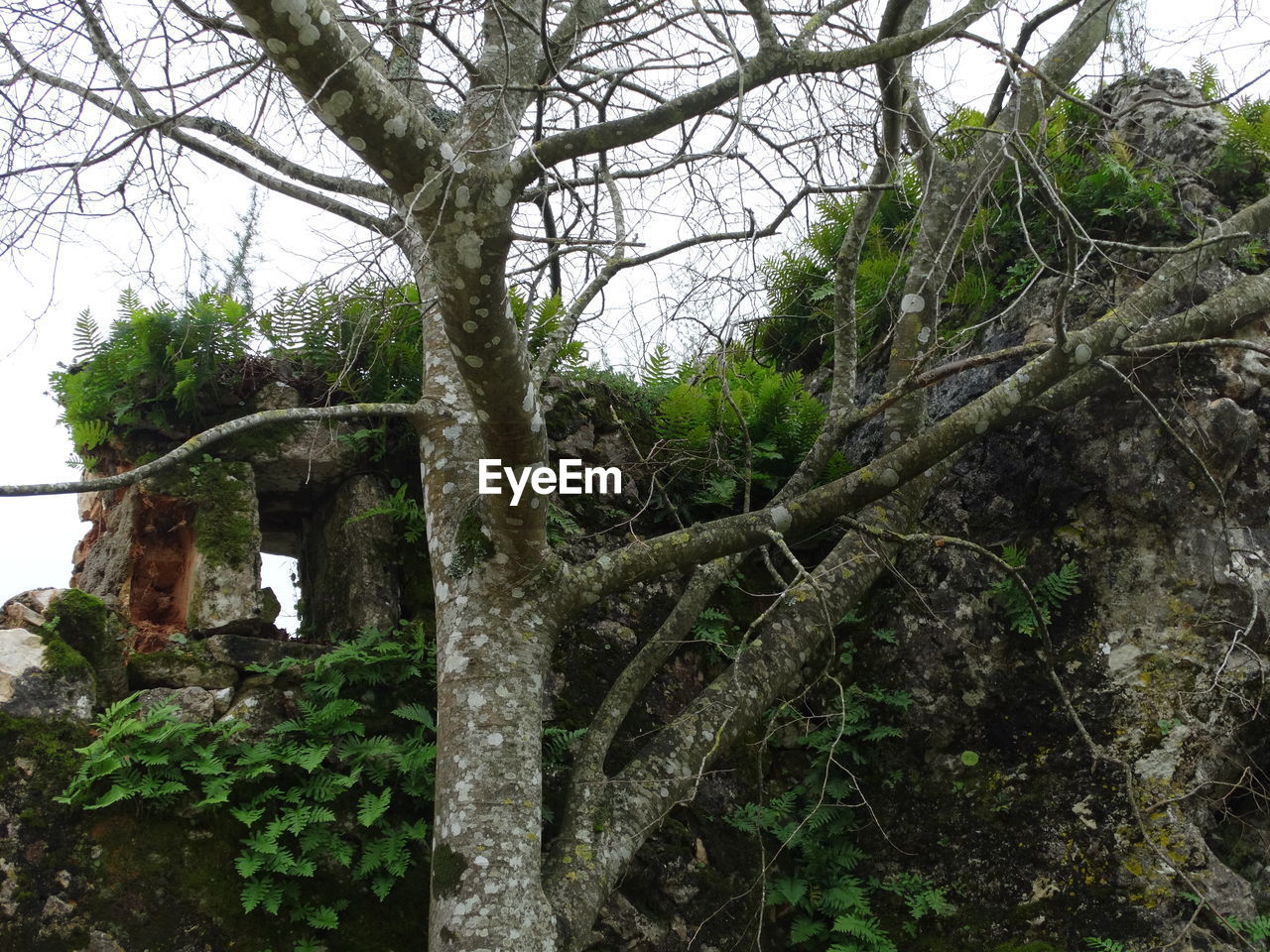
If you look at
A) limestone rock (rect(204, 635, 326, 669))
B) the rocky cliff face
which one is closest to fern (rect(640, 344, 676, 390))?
the rocky cliff face

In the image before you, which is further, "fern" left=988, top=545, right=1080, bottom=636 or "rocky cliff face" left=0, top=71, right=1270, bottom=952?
"fern" left=988, top=545, right=1080, bottom=636

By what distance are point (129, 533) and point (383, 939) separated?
2.77 m

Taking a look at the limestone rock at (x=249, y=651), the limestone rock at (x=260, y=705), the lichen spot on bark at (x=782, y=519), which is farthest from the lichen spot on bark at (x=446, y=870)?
the lichen spot on bark at (x=782, y=519)

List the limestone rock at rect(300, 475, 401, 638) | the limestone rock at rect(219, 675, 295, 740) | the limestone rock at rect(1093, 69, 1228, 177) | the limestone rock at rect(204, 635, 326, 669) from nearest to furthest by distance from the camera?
1. the limestone rock at rect(219, 675, 295, 740)
2. the limestone rock at rect(204, 635, 326, 669)
3. the limestone rock at rect(300, 475, 401, 638)
4. the limestone rock at rect(1093, 69, 1228, 177)

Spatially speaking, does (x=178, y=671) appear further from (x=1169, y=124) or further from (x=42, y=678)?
(x=1169, y=124)

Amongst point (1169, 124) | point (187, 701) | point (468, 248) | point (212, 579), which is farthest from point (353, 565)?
point (1169, 124)

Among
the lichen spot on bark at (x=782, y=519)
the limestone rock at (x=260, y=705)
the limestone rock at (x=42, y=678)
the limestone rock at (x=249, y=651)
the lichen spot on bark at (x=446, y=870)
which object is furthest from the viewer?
the limestone rock at (x=249, y=651)

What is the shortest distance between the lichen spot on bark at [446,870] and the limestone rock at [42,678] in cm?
195

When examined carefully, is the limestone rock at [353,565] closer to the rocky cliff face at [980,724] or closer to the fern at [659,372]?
the rocky cliff face at [980,724]

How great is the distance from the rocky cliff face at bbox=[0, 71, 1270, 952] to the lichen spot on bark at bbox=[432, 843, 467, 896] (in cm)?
85

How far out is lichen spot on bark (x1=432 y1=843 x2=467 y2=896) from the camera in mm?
3643

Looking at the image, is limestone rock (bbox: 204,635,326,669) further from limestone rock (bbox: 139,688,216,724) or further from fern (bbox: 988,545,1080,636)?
fern (bbox: 988,545,1080,636)

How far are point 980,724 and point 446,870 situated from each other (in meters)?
3.27

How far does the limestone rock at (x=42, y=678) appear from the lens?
425 cm
